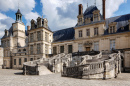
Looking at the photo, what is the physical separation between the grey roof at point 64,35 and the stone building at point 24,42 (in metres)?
1.97

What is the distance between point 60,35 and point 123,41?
1793 centimetres

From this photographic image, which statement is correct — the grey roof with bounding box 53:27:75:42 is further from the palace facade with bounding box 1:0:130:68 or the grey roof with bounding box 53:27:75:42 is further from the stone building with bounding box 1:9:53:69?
the stone building with bounding box 1:9:53:69

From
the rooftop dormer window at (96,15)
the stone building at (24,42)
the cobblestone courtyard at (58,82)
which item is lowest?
the cobblestone courtyard at (58,82)

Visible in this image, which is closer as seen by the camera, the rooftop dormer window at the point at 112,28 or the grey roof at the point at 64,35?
the rooftop dormer window at the point at 112,28

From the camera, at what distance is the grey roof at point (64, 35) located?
96.5 ft

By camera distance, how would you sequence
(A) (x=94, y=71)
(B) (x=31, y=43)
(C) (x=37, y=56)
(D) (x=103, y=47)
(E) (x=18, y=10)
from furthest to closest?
(E) (x=18, y=10)
(B) (x=31, y=43)
(C) (x=37, y=56)
(D) (x=103, y=47)
(A) (x=94, y=71)

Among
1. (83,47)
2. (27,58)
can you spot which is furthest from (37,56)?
(83,47)

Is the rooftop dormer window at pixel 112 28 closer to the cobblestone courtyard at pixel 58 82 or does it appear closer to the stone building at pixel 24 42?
the cobblestone courtyard at pixel 58 82

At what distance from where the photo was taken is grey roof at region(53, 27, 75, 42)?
29419 millimetres

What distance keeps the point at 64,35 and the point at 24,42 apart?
18245 millimetres

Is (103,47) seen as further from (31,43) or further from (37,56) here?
(31,43)

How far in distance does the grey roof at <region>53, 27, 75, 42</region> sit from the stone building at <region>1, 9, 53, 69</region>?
197cm

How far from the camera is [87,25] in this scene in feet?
82.0

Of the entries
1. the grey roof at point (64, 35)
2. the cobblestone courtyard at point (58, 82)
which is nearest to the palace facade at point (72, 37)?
the grey roof at point (64, 35)
